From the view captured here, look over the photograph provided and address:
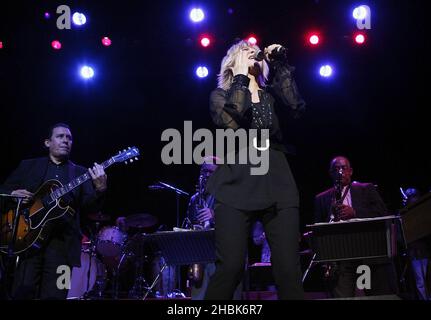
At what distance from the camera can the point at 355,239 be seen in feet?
16.3

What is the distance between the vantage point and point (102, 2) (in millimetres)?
8227

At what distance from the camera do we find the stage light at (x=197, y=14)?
8.34 m

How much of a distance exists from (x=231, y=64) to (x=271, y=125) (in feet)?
1.94

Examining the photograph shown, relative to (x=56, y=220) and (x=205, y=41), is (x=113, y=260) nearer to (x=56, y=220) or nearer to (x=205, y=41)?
(x=205, y=41)

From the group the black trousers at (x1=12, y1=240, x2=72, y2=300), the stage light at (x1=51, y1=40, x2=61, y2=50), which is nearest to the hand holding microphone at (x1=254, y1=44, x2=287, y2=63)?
the black trousers at (x1=12, y1=240, x2=72, y2=300)

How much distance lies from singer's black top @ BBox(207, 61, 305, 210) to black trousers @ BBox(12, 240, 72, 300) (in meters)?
2.33

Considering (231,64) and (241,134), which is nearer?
(241,134)

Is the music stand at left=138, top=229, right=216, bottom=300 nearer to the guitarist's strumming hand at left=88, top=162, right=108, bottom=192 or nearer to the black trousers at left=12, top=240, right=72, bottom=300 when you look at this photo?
the guitarist's strumming hand at left=88, top=162, right=108, bottom=192

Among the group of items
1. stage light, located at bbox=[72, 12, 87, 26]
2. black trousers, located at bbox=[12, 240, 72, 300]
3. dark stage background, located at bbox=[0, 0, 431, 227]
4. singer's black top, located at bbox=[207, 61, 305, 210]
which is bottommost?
black trousers, located at bbox=[12, 240, 72, 300]

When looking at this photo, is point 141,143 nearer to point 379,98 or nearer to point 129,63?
point 129,63

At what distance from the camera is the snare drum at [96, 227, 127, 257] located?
1020cm

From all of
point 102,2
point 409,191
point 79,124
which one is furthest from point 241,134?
point 79,124

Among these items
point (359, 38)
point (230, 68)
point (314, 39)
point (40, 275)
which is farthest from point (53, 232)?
point (359, 38)
